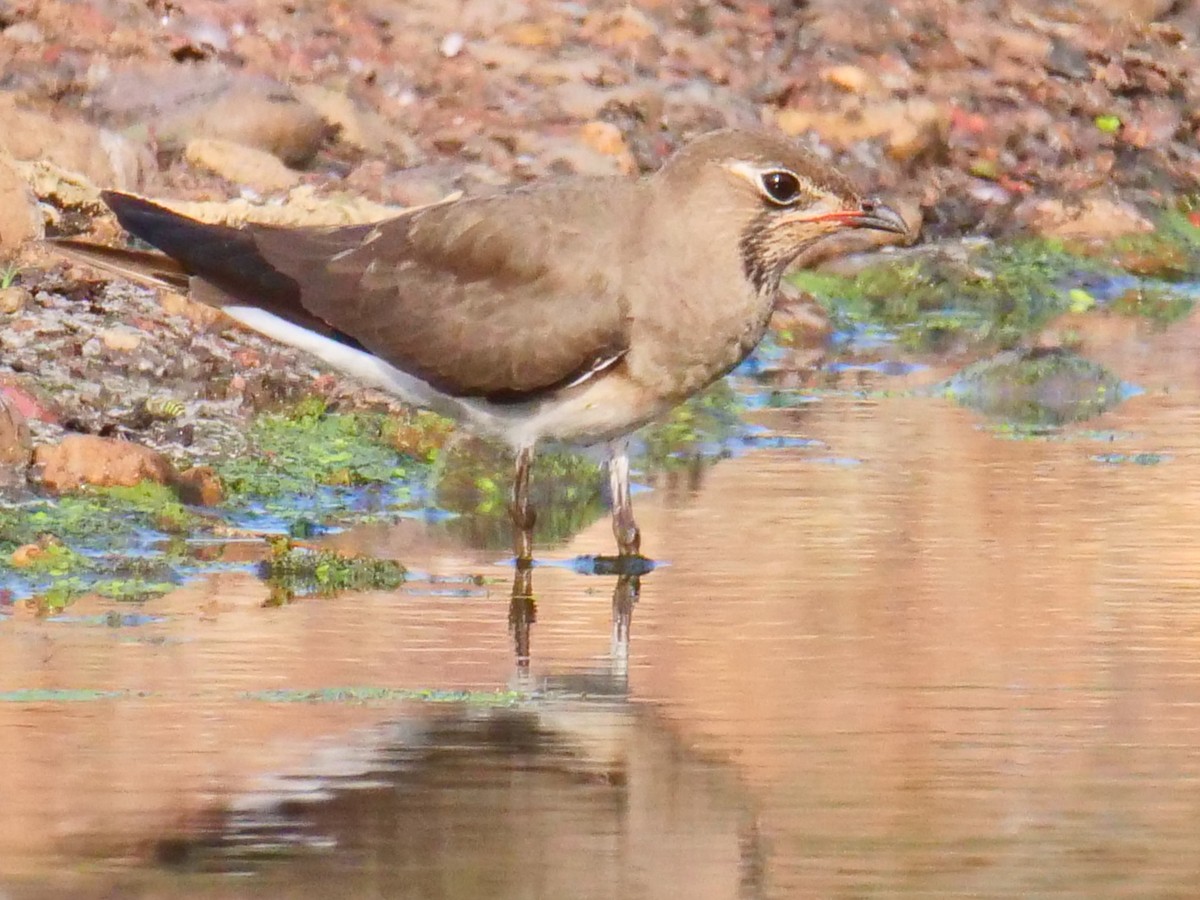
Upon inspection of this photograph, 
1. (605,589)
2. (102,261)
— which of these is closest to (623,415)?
(605,589)

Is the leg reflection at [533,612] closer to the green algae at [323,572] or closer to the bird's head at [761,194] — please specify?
the green algae at [323,572]

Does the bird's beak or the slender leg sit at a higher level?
the bird's beak

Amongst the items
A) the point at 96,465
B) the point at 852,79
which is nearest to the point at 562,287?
the point at 96,465

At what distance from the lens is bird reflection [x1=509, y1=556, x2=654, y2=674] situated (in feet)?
24.3

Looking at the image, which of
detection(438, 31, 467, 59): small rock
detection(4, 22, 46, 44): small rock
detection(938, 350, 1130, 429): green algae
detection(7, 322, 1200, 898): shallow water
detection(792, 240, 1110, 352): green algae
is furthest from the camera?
detection(438, 31, 467, 59): small rock

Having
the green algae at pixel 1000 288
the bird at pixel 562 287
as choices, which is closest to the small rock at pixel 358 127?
the green algae at pixel 1000 288

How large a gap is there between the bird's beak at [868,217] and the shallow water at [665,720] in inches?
40.3

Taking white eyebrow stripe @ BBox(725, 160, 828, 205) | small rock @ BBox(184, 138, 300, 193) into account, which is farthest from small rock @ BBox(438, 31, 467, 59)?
white eyebrow stripe @ BBox(725, 160, 828, 205)

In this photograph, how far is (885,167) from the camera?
16125 millimetres

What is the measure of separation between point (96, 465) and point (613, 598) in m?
→ 2.04

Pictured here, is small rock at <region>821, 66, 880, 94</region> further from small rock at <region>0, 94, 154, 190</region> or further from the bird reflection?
the bird reflection

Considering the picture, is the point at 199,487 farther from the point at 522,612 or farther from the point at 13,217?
the point at 13,217

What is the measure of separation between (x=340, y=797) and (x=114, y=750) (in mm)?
644

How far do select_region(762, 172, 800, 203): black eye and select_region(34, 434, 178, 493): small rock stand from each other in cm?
226
